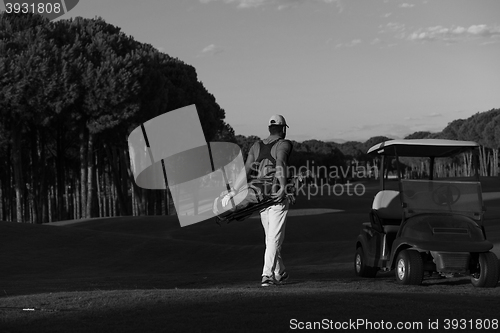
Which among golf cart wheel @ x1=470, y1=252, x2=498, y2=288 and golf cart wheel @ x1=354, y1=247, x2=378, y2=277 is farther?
golf cart wheel @ x1=354, y1=247, x2=378, y2=277

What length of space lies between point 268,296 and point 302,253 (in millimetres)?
17049

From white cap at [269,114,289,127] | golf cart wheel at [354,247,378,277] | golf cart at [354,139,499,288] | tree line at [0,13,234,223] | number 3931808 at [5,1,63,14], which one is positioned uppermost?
number 3931808 at [5,1,63,14]

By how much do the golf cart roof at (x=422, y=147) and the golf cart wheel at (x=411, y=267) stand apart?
72.6 inches

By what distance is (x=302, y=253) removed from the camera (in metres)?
25.7

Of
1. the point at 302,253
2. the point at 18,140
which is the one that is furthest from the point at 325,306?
the point at 18,140

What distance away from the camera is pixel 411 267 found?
11008 mm

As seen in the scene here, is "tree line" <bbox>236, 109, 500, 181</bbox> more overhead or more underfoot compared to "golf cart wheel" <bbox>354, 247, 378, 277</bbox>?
more overhead

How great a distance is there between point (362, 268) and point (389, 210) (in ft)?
4.26

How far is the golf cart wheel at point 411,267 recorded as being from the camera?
11.0 m

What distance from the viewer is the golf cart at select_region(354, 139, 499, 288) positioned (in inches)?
431

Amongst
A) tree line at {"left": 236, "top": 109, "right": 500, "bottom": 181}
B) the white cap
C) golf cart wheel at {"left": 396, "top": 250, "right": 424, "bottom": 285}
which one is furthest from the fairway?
tree line at {"left": 236, "top": 109, "right": 500, "bottom": 181}

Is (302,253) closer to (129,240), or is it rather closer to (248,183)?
(129,240)

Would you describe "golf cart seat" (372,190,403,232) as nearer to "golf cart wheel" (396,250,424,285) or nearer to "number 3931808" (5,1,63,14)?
"golf cart wheel" (396,250,424,285)

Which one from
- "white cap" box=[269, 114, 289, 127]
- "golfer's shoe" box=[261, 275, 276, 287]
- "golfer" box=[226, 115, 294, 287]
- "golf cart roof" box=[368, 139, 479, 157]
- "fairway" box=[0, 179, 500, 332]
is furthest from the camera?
"golf cart roof" box=[368, 139, 479, 157]
